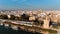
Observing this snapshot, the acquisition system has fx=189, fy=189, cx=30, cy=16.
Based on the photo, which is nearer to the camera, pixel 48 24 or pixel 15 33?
pixel 15 33

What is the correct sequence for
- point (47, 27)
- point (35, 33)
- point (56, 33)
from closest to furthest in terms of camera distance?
point (56, 33)
point (35, 33)
point (47, 27)

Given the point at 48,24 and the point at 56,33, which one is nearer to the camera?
the point at 56,33

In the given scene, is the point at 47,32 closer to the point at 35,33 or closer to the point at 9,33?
the point at 35,33

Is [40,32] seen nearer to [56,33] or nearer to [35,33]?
[35,33]

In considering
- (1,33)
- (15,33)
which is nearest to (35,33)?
(15,33)

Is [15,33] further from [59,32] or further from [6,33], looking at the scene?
[59,32]

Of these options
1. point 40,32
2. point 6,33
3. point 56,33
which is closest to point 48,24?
point 40,32

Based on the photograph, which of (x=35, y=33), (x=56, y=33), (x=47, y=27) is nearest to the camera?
(x=56, y=33)
